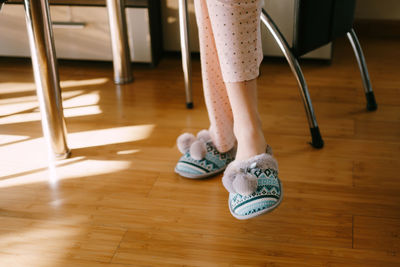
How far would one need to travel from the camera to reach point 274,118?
1.40 m

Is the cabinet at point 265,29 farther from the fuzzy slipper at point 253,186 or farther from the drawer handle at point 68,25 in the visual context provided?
the fuzzy slipper at point 253,186

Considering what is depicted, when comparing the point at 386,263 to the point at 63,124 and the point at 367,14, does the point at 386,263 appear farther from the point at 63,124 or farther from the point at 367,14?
Result: the point at 367,14

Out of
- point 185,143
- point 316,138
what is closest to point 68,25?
point 185,143

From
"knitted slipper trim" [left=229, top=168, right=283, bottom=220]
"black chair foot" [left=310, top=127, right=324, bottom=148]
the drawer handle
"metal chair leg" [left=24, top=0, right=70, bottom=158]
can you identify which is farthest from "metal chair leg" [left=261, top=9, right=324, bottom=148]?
the drawer handle

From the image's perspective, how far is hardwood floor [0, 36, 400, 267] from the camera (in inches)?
35.0

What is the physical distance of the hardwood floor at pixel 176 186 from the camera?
2.92 feet

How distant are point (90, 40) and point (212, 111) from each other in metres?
0.86

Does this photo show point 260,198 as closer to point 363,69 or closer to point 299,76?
point 299,76

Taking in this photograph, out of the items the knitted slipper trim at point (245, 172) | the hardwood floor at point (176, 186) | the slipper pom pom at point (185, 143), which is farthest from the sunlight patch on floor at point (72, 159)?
the knitted slipper trim at point (245, 172)

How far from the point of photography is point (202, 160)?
112cm

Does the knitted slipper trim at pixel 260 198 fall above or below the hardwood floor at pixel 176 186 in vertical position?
above

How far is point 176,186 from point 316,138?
0.39 meters

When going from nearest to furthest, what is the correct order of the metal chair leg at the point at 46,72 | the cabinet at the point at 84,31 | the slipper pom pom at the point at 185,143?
the metal chair leg at the point at 46,72 < the slipper pom pom at the point at 185,143 < the cabinet at the point at 84,31

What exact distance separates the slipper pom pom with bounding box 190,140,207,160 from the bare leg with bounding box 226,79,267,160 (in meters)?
0.16
